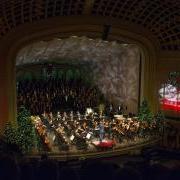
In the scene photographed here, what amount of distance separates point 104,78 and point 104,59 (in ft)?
4.76

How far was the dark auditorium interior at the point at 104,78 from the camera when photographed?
1789cm

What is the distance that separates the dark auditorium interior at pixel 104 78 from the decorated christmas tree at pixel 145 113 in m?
0.06

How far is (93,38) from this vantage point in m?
20.2

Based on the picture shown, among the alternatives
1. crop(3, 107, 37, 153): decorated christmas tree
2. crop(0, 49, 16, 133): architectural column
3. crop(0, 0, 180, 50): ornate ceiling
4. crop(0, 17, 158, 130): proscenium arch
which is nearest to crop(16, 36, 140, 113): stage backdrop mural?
crop(0, 17, 158, 130): proscenium arch

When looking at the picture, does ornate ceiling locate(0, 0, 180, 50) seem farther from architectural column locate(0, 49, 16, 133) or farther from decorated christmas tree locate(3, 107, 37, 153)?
decorated christmas tree locate(3, 107, 37, 153)

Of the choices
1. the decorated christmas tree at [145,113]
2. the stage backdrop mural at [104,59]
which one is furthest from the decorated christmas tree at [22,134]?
the decorated christmas tree at [145,113]

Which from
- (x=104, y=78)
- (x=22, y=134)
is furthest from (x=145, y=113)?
(x=22, y=134)

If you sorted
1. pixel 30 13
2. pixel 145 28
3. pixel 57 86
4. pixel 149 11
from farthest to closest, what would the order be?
pixel 57 86 < pixel 145 28 < pixel 149 11 < pixel 30 13

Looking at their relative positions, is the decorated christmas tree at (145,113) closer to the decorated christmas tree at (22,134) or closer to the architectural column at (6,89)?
the decorated christmas tree at (22,134)

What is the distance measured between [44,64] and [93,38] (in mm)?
8544

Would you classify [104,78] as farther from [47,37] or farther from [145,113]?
[47,37]

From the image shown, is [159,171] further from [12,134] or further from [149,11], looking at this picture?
[149,11]

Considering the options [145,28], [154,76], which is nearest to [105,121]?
[154,76]

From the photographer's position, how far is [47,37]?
62.4ft
